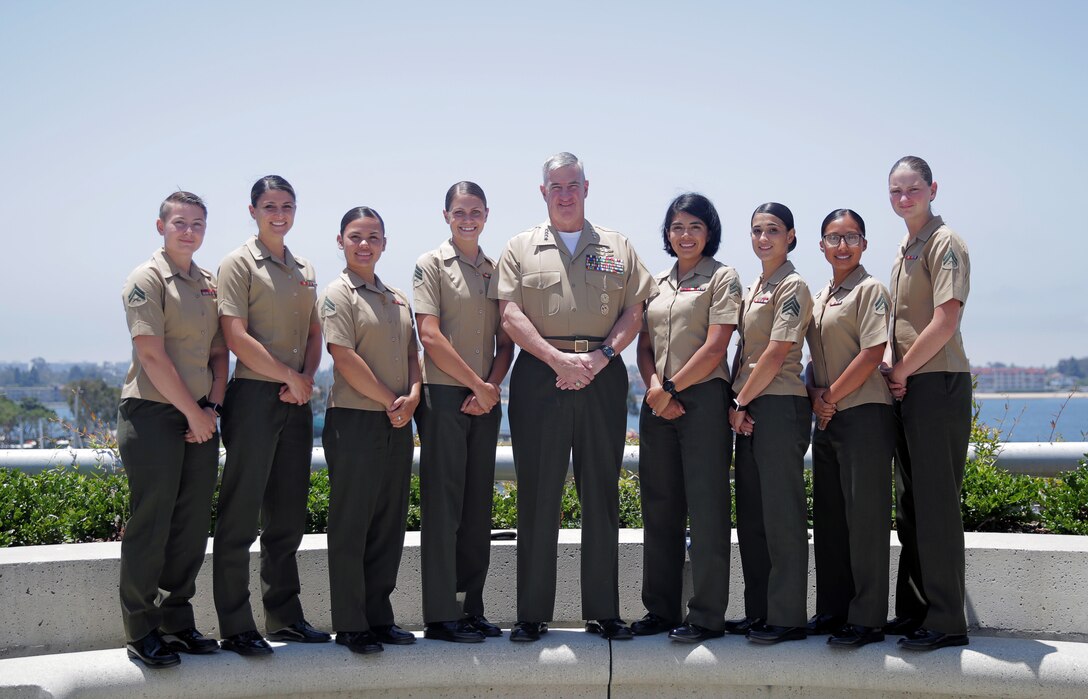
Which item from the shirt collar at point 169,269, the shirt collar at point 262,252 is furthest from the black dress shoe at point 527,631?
the shirt collar at point 169,269

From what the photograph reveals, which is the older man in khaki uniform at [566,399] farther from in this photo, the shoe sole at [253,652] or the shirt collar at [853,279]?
the shoe sole at [253,652]

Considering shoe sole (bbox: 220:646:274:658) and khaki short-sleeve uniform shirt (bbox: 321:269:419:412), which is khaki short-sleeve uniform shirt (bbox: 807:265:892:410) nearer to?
khaki short-sleeve uniform shirt (bbox: 321:269:419:412)

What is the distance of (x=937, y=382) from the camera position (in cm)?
398

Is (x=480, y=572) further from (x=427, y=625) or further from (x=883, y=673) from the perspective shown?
(x=883, y=673)

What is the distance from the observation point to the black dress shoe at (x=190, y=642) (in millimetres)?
3906

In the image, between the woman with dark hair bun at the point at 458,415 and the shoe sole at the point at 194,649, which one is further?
the woman with dark hair bun at the point at 458,415

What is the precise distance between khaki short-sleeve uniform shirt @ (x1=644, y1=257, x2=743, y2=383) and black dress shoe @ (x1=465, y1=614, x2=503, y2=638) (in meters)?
1.41

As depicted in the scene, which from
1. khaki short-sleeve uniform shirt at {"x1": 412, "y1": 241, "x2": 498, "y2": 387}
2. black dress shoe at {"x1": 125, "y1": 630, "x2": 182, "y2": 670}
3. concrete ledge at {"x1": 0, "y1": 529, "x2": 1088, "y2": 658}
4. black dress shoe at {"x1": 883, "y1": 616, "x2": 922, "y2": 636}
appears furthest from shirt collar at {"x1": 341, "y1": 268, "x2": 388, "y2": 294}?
black dress shoe at {"x1": 883, "y1": 616, "x2": 922, "y2": 636}

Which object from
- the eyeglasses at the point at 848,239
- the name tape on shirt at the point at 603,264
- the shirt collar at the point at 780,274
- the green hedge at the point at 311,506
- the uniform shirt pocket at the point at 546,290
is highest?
the eyeglasses at the point at 848,239

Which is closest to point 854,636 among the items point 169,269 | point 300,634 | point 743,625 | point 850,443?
point 743,625

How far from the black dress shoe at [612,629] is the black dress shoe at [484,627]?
439mm

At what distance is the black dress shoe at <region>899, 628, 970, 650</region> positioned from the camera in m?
3.91

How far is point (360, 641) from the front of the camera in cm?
397

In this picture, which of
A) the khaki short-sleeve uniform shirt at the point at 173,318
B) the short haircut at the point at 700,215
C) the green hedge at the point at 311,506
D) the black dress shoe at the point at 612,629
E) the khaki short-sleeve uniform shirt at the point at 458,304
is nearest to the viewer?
the khaki short-sleeve uniform shirt at the point at 173,318
